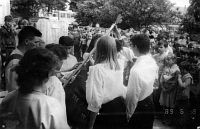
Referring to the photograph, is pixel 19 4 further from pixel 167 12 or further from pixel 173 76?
pixel 167 12

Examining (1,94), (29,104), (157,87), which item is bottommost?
(157,87)

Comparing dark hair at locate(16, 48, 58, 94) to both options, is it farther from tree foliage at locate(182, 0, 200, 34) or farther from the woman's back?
tree foliage at locate(182, 0, 200, 34)

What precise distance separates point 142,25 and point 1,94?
6.23m

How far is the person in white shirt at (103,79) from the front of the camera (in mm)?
2623

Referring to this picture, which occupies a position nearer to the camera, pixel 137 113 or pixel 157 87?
pixel 137 113

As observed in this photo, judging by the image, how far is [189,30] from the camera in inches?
349

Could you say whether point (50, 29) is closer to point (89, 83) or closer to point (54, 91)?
point (89, 83)

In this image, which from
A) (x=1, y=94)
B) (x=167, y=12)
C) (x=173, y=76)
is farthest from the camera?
(x=167, y=12)

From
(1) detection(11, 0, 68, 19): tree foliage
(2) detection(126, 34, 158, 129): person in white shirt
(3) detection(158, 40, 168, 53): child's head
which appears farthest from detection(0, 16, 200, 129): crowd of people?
(1) detection(11, 0, 68, 19): tree foliage

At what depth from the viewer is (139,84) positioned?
2770 mm

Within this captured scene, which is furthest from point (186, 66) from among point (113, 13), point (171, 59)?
point (113, 13)

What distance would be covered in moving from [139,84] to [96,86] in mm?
390

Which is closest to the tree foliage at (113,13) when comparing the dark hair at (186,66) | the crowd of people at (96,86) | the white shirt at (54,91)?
the crowd of people at (96,86)

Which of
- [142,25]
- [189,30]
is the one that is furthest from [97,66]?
[189,30]
